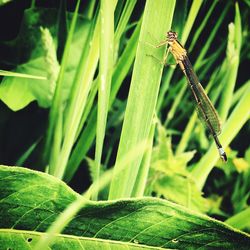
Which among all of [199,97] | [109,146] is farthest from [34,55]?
[199,97]

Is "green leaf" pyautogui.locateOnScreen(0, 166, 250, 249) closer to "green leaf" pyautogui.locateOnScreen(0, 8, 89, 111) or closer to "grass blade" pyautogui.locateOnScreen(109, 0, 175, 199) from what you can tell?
"grass blade" pyautogui.locateOnScreen(109, 0, 175, 199)

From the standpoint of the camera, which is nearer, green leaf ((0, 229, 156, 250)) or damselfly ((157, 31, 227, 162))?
green leaf ((0, 229, 156, 250))

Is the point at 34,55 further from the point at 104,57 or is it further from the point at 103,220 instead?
the point at 103,220

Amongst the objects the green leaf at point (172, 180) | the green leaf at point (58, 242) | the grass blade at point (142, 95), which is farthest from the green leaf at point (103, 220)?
the green leaf at point (172, 180)

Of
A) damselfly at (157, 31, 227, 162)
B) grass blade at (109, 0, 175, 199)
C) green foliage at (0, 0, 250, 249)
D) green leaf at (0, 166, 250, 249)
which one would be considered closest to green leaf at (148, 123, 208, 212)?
green foliage at (0, 0, 250, 249)

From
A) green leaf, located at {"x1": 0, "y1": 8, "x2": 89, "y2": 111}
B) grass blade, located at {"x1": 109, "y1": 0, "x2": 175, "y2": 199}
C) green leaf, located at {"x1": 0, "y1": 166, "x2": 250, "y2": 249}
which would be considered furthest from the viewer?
green leaf, located at {"x1": 0, "y1": 8, "x2": 89, "y2": 111}

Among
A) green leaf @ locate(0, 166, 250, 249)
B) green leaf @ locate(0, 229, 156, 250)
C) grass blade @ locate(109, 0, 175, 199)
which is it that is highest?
grass blade @ locate(109, 0, 175, 199)
